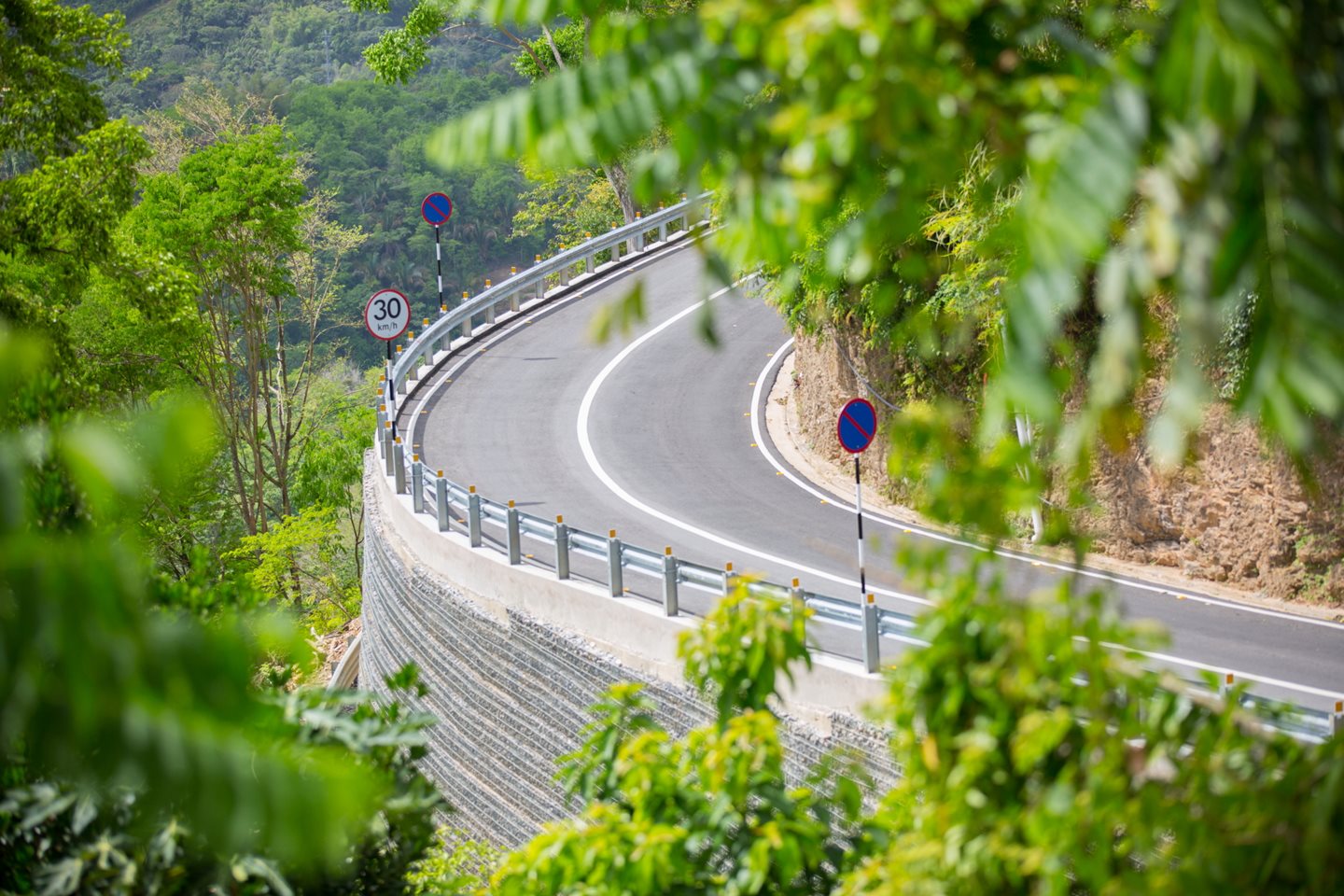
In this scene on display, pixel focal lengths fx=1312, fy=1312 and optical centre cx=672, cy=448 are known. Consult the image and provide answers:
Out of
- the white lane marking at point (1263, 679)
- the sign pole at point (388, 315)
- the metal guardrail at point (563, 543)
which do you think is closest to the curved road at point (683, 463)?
the white lane marking at point (1263, 679)

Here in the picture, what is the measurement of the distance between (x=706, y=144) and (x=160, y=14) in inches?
4417

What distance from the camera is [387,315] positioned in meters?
20.3

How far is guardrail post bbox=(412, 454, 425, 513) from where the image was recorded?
17750 mm

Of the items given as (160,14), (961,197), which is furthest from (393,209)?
(961,197)

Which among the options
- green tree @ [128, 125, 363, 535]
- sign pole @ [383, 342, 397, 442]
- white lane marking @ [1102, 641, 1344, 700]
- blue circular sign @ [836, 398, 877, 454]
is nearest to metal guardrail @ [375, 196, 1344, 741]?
sign pole @ [383, 342, 397, 442]

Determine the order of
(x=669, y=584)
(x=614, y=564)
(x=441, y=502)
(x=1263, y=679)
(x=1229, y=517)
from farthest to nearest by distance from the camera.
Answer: (x=441, y=502)
(x=1229, y=517)
(x=614, y=564)
(x=669, y=584)
(x=1263, y=679)

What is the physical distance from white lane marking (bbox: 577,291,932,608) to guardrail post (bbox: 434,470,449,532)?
2.76 metres

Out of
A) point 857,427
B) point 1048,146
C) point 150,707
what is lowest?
point 857,427

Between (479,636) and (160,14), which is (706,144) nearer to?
(479,636)

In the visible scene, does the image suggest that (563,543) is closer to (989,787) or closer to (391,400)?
(391,400)

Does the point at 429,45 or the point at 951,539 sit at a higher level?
the point at 429,45

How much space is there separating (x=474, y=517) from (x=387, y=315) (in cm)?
551

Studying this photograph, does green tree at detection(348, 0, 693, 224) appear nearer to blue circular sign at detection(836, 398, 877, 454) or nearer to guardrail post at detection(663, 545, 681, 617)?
blue circular sign at detection(836, 398, 877, 454)

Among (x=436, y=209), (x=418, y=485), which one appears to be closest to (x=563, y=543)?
(x=418, y=485)
